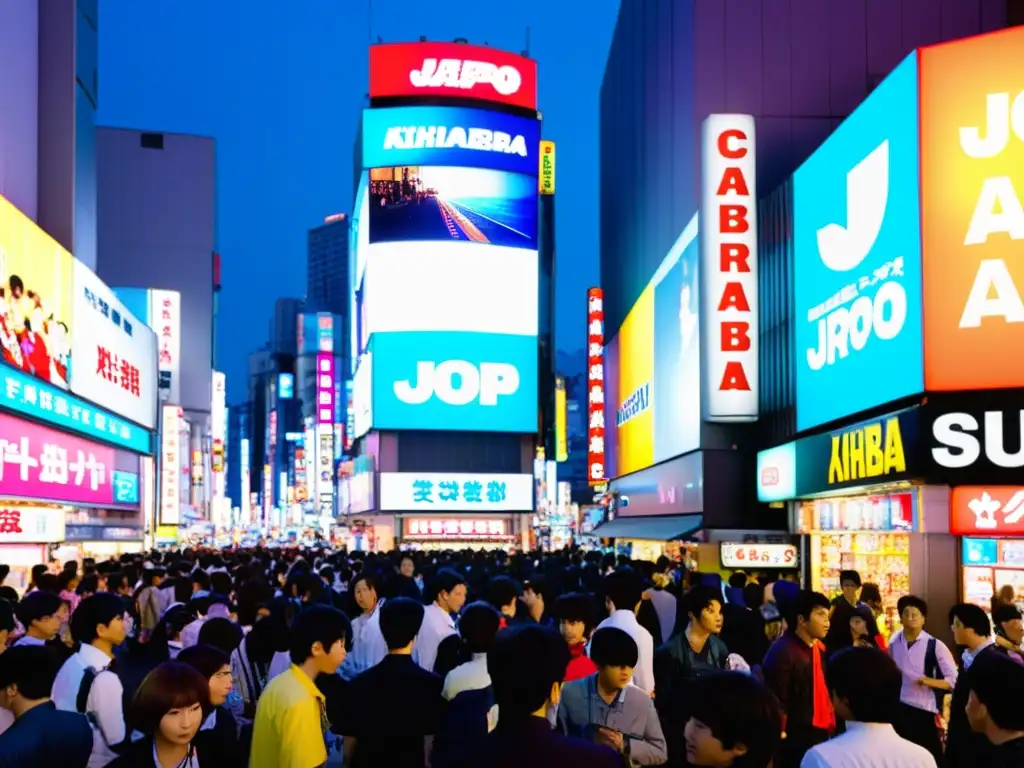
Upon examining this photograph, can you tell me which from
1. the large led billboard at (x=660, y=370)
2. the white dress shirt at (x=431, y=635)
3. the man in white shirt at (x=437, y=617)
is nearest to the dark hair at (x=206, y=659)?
the man in white shirt at (x=437, y=617)

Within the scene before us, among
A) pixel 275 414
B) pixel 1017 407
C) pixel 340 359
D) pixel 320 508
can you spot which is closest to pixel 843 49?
pixel 1017 407

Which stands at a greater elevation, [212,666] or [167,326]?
[167,326]

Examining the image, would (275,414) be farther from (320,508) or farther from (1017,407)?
(1017,407)

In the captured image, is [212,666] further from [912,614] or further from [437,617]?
[912,614]

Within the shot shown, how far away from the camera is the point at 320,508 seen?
415ft

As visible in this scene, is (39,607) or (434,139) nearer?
(39,607)

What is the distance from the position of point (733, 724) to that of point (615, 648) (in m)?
2.05

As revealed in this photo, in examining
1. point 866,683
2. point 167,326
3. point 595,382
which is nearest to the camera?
point 866,683

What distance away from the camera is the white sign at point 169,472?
199ft

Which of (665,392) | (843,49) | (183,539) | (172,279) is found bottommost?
(183,539)

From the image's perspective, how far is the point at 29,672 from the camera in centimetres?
557

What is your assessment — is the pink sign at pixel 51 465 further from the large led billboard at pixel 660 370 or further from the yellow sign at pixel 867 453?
the yellow sign at pixel 867 453

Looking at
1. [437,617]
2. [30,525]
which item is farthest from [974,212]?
[30,525]

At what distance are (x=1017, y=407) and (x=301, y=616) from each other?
12650 millimetres
